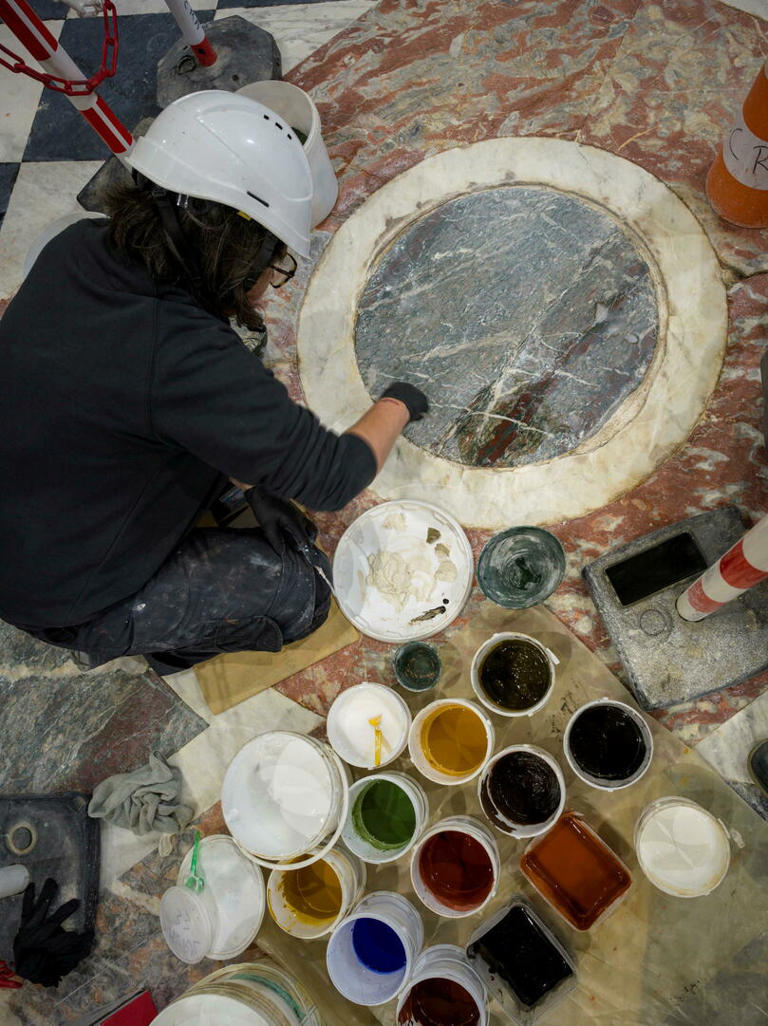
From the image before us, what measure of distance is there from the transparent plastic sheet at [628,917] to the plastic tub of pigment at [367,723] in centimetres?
11

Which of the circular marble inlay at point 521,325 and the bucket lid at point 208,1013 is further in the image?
the circular marble inlay at point 521,325

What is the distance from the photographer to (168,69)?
2543 mm

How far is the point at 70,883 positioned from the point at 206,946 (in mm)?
518

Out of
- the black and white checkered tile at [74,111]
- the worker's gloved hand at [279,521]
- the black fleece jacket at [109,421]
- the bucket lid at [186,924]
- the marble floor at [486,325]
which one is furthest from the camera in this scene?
the black and white checkered tile at [74,111]

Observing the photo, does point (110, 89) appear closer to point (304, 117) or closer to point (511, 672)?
point (304, 117)

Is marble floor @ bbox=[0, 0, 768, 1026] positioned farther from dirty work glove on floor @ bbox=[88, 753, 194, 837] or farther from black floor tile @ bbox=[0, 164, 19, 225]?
black floor tile @ bbox=[0, 164, 19, 225]

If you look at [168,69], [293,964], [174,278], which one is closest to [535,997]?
[293,964]

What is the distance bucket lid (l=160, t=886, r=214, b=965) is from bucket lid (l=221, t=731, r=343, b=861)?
0.20 metres

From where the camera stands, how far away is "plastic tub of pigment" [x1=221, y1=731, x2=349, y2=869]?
1.87 metres

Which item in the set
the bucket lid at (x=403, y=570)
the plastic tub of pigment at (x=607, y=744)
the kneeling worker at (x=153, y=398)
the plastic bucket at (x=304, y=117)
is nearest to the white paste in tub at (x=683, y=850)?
the plastic tub of pigment at (x=607, y=744)

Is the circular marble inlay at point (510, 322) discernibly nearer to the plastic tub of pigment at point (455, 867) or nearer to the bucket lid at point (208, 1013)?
the plastic tub of pigment at point (455, 867)

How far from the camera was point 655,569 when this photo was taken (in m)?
1.94

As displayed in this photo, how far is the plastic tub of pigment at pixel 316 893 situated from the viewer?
1.85 meters

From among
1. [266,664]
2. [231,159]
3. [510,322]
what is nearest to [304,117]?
[231,159]
